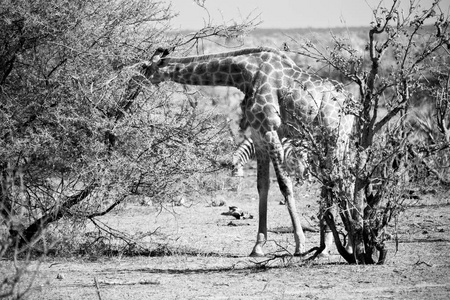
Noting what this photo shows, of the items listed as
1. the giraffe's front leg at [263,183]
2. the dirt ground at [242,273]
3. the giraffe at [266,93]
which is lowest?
the dirt ground at [242,273]

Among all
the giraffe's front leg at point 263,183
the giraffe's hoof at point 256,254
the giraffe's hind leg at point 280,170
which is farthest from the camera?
the giraffe's front leg at point 263,183

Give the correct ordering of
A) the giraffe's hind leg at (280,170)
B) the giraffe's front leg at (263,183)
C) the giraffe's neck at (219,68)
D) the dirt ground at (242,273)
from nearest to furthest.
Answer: the dirt ground at (242,273) < the giraffe's hind leg at (280,170) < the giraffe's front leg at (263,183) < the giraffe's neck at (219,68)

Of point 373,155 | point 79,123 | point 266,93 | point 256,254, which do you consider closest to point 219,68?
point 266,93

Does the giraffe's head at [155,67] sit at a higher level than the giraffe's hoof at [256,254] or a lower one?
higher

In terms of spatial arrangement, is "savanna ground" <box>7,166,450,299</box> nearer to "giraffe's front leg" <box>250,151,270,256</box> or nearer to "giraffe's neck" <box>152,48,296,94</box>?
"giraffe's front leg" <box>250,151,270,256</box>

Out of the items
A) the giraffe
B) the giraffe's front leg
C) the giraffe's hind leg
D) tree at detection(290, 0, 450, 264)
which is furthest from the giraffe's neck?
tree at detection(290, 0, 450, 264)

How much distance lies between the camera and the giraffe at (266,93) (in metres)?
9.13

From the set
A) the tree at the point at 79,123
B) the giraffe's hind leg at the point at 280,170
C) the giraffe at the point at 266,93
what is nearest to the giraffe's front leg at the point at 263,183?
the giraffe at the point at 266,93

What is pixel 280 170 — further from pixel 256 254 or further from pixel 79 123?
pixel 79 123

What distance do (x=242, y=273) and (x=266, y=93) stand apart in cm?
242

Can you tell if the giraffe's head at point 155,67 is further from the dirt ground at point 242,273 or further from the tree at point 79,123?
the dirt ground at point 242,273

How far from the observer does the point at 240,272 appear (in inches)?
304

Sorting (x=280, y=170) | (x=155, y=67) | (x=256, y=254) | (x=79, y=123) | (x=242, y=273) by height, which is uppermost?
(x=155, y=67)

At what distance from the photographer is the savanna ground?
6.71m
